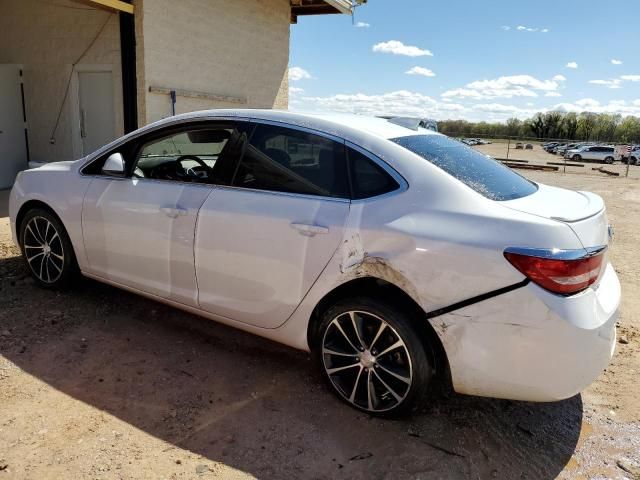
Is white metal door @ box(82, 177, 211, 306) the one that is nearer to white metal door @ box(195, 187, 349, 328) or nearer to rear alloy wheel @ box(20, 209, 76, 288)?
white metal door @ box(195, 187, 349, 328)

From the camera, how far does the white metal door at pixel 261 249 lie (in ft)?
9.46

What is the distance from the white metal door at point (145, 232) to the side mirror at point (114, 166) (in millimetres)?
60

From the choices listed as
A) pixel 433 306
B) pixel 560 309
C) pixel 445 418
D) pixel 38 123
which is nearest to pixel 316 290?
pixel 433 306

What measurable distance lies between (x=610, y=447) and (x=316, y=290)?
5.92 ft

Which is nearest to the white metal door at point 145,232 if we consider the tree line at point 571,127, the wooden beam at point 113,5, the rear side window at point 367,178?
the rear side window at point 367,178

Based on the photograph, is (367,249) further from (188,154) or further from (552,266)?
(188,154)

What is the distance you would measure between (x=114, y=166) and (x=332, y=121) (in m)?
1.74

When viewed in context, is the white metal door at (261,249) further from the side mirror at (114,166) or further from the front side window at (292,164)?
the side mirror at (114,166)

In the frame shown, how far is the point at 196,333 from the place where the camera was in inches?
154

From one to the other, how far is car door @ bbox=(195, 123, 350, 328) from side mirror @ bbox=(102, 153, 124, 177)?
0.95m

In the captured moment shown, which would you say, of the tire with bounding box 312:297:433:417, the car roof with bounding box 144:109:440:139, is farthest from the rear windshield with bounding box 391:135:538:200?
the tire with bounding box 312:297:433:417

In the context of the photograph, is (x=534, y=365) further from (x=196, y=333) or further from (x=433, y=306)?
(x=196, y=333)

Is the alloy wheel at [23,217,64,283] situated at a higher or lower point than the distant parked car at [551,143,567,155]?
lower

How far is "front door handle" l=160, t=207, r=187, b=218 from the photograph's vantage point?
3379 millimetres
